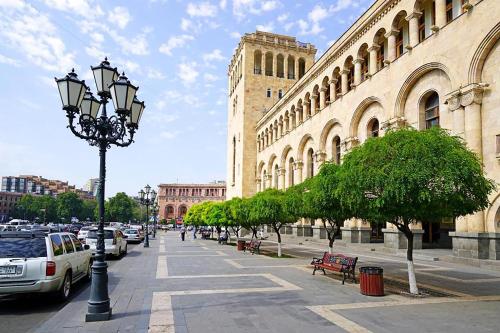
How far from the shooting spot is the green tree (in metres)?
108

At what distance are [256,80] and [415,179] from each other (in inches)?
2004

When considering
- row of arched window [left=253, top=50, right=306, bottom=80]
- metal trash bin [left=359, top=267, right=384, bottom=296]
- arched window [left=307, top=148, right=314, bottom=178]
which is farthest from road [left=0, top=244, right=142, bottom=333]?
row of arched window [left=253, top=50, right=306, bottom=80]

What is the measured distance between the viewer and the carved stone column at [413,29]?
2225 centimetres

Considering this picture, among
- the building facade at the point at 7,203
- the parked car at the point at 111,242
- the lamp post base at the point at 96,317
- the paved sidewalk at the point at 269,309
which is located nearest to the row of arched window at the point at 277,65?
the parked car at the point at 111,242

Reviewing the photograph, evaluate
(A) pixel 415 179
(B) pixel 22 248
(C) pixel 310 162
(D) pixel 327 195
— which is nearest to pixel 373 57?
(C) pixel 310 162

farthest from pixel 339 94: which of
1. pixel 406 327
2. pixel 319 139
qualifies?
pixel 406 327

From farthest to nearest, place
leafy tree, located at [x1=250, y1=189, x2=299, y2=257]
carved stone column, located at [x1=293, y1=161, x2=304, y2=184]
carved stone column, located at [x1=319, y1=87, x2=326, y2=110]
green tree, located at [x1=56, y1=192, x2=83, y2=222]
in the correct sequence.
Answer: green tree, located at [x1=56, y1=192, x2=83, y2=222] < carved stone column, located at [x1=293, y1=161, x2=304, y2=184] < carved stone column, located at [x1=319, y1=87, x2=326, y2=110] < leafy tree, located at [x1=250, y1=189, x2=299, y2=257]

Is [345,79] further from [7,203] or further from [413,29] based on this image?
[7,203]

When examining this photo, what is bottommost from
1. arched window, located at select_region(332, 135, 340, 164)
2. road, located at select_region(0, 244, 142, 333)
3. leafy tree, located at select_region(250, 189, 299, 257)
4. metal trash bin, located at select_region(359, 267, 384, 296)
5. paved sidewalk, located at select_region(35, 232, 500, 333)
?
road, located at select_region(0, 244, 142, 333)

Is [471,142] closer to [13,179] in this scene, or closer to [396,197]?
[396,197]

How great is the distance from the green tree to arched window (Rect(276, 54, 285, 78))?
76145 millimetres

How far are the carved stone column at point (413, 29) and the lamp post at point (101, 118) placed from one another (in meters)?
18.3

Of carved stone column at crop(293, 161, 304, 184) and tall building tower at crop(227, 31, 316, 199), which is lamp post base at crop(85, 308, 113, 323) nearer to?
carved stone column at crop(293, 161, 304, 184)

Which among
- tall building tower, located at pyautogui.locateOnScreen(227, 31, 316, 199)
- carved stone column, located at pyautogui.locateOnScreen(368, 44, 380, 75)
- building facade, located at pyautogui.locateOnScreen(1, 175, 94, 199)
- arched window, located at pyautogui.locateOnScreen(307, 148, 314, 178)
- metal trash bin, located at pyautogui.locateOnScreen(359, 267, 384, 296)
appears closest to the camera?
metal trash bin, located at pyautogui.locateOnScreen(359, 267, 384, 296)
